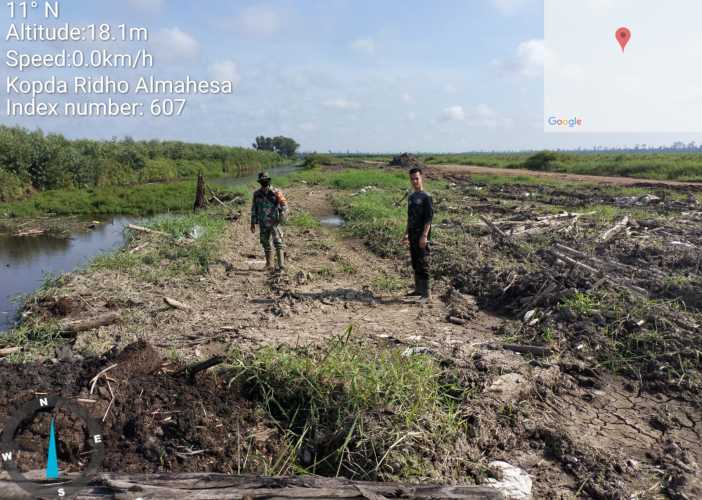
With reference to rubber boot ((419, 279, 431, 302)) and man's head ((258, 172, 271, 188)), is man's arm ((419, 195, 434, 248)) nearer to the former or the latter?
rubber boot ((419, 279, 431, 302))

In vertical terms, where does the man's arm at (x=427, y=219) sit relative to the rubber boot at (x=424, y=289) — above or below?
above

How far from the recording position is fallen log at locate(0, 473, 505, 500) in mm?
2365

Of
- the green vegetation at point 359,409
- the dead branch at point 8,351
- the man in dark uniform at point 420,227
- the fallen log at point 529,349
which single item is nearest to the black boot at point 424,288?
the man in dark uniform at point 420,227

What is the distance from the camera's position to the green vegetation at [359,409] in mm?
2896

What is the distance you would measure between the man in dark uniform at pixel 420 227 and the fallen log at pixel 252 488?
392 centimetres

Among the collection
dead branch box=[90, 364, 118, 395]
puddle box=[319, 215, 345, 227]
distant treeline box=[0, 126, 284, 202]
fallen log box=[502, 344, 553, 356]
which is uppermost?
distant treeline box=[0, 126, 284, 202]

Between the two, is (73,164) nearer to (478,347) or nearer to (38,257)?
(38,257)

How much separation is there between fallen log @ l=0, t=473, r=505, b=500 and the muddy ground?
1.01ft

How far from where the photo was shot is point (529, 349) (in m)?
4.68

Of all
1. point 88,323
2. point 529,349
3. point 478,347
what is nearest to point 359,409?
point 478,347

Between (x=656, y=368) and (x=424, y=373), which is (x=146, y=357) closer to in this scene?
(x=424, y=373)

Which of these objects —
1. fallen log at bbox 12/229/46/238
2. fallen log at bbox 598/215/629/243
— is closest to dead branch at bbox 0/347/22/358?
fallen log at bbox 598/215/629/243

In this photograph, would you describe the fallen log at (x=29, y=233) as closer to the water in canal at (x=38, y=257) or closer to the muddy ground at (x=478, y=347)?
the water in canal at (x=38, y=257)

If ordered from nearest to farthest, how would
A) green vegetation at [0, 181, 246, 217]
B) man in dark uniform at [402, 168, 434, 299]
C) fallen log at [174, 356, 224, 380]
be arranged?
fallen log at [174, 356, 224, 380]
man in dark uniform at [402, 168, 434, 299]
green vegetation at [0, 181, 246, 217]
